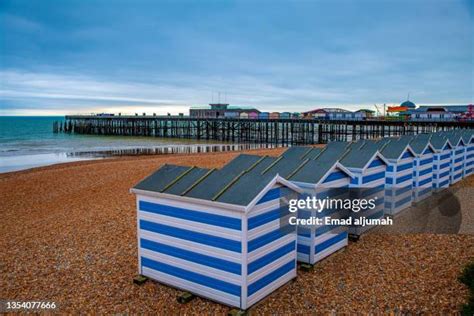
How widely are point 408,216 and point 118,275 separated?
7189mm

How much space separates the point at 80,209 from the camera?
11.3 m

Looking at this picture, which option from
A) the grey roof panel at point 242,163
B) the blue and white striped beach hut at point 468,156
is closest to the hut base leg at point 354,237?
the grey roof panel at point 242,163

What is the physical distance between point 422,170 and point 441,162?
2144mm

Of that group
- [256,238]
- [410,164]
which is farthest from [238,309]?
[410,164]

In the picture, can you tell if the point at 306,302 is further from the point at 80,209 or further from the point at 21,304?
the point at 80,209

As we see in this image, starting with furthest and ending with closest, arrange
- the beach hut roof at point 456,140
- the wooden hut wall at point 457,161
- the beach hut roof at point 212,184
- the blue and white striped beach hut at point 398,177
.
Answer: the beach hut roof at point 456,140 → the wooden hut wall at point 457,161 → the blue and white striped beach hut at point 398,177 → the beach hut roof at point 212,184

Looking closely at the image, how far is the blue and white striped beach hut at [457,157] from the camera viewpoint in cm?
1442

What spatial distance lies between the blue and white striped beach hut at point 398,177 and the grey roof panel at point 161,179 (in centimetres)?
576

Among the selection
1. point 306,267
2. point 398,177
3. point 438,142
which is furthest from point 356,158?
point 438,142

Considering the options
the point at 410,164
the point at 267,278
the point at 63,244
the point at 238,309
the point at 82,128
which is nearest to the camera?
the point at 238,309

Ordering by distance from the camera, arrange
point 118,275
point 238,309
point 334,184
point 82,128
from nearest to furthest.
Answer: point 238,309 < point 118,275 < point 334,184 < point 82,128

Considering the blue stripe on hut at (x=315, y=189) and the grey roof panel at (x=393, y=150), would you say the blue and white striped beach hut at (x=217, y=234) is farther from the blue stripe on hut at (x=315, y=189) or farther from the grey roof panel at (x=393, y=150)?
the grey roof panel at (x=393, y=150)

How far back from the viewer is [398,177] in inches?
391

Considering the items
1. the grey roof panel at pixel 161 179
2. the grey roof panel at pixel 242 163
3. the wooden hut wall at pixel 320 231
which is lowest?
the wooden hut wall at pixel 320 231
